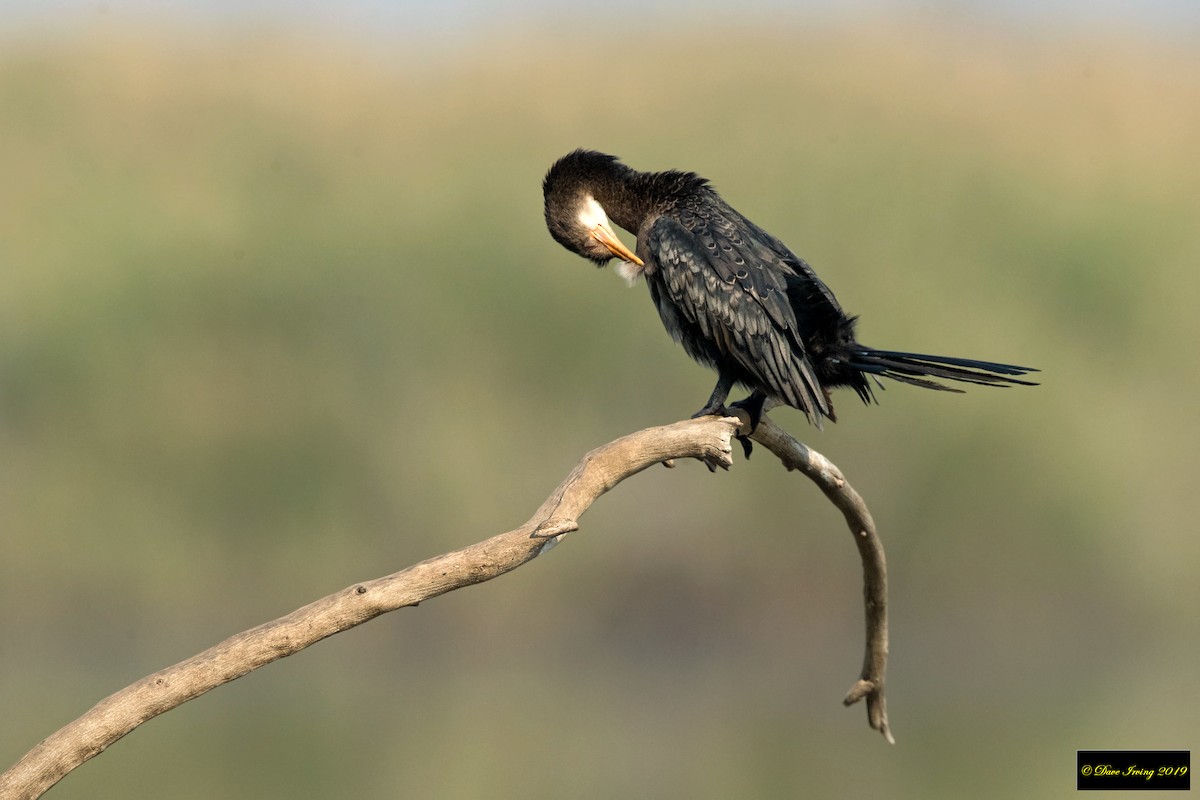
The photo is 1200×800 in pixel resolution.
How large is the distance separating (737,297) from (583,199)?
2.87ft

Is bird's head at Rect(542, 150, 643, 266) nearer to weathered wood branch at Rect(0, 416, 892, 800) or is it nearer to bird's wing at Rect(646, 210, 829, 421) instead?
bird's wing at Rect(646, 210, 829, 421)

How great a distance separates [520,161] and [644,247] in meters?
7.97

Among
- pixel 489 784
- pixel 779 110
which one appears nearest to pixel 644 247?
pixel 489 784

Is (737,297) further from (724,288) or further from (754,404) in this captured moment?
(754,404)

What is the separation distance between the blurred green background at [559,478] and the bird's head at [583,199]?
4756mm

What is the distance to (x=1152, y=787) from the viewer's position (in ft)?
29.2

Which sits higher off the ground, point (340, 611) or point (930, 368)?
point (930, 368)

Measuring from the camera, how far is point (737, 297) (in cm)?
547

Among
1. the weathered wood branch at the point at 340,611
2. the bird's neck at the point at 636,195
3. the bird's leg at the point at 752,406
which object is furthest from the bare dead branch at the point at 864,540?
the bird's neck at the point at 636,195

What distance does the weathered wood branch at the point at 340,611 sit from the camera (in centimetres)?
366

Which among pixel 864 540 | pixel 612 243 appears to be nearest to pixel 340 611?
pixel 864 540

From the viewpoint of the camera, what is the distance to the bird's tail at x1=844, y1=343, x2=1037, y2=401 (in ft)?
15.5

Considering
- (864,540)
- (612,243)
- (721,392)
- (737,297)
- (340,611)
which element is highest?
(612,243)

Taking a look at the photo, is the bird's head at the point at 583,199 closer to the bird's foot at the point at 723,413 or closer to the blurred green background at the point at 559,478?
the bird's foot at the point at 723,413
